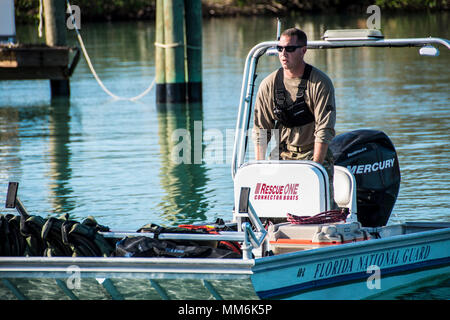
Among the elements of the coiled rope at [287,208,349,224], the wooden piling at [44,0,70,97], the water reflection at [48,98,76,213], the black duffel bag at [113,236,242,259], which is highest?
the wooden piling at [44,0,70,97]

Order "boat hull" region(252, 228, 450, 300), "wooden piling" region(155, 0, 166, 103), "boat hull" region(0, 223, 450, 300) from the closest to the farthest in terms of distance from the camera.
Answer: "boat hull" region(0, 223, 450, 300) < "boat hull" region(252, 228, 450, 300) < "wooden piling" region(155, 0, 166, 103)

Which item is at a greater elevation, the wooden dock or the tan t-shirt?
the tan t-shirt

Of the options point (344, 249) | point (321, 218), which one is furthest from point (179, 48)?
point (344, 249)

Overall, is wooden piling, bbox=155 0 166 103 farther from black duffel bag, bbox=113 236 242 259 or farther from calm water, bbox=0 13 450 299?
black duffel bag, bbox=113 236 242 259

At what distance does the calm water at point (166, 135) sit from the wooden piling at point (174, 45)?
0.50 meters

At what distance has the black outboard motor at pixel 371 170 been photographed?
7.17 meters

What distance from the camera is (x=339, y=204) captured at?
21.6ft

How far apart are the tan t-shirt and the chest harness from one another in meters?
0.03

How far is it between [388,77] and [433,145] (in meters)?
8.17

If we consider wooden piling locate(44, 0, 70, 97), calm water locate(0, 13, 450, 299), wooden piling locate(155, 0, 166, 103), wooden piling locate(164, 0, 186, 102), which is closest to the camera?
calm water locate(0, 13, 450, 299)

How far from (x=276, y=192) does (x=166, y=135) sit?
7720 millimetres

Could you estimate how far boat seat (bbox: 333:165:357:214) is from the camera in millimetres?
6547

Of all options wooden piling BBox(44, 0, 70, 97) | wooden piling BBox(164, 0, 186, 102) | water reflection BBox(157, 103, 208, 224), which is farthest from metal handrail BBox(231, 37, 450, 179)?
wooden piling BBox(44, 0, 70, 97)

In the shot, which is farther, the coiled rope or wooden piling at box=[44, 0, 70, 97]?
wooden piling at box=[44, 0, 70, 97]
